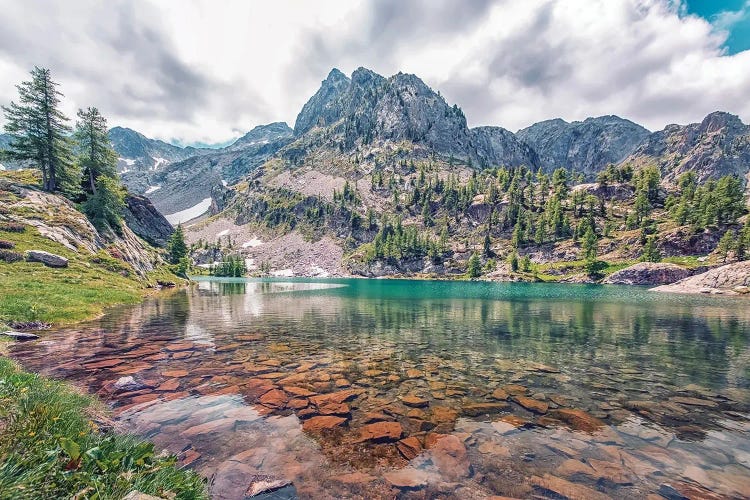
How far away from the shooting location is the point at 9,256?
39531 mm

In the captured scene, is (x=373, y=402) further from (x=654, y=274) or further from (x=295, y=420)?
(x=654, y=274)

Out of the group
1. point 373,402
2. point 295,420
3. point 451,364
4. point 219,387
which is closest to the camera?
point 295,420

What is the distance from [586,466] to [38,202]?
278ft

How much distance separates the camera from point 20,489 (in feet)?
12.3

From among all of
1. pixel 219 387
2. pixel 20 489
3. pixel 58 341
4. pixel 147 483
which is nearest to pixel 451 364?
pixel 219 387

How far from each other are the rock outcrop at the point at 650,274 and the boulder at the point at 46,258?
174244mm

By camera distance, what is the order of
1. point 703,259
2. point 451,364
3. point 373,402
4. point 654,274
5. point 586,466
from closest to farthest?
point 586,466
point 373,402
point 451,364
point 654,274
point 703,259

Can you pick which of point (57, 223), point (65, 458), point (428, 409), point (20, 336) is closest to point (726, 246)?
point (428, 409)

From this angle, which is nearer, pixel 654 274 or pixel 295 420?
pixel 295 420

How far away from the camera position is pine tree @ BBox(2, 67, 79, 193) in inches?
2520

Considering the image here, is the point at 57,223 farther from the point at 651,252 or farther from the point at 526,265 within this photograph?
the point at 651,252

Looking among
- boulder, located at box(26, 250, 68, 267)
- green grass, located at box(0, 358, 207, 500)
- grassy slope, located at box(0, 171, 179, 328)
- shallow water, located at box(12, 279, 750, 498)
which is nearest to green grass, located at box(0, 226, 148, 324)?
grassy slope, located at box(0, 171, 179, 328)

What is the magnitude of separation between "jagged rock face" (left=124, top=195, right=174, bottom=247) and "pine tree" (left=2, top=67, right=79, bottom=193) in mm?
88137

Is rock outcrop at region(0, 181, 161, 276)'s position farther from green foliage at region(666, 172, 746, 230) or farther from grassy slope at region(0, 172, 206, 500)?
green foliage at region(666, 172, 746, 230)
